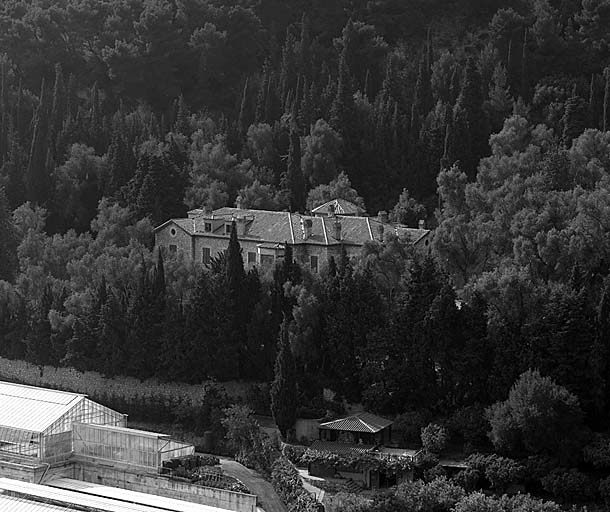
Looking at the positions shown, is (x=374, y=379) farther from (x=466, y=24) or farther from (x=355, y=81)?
(x=466, y=24)

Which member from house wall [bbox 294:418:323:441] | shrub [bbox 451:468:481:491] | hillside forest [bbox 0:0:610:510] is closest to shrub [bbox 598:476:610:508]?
hillside forest [bbox 0:0:610:510]

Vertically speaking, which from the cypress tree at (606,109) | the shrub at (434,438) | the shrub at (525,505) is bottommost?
the shrub at (525,505)

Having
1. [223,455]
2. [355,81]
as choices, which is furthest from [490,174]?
[355,81]

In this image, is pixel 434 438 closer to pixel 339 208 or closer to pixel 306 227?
pixel 306 227

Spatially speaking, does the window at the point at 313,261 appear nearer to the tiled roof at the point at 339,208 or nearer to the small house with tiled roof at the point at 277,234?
the small house with tiled roof at the point at 277,234

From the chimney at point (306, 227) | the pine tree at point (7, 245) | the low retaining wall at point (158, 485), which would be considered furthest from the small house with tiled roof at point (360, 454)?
the pine tree at point (7, 245)

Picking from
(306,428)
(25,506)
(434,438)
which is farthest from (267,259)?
(25,506)

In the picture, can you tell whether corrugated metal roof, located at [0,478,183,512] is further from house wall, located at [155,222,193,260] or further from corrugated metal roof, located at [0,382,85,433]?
house wall, located at [155,222,193,260]
